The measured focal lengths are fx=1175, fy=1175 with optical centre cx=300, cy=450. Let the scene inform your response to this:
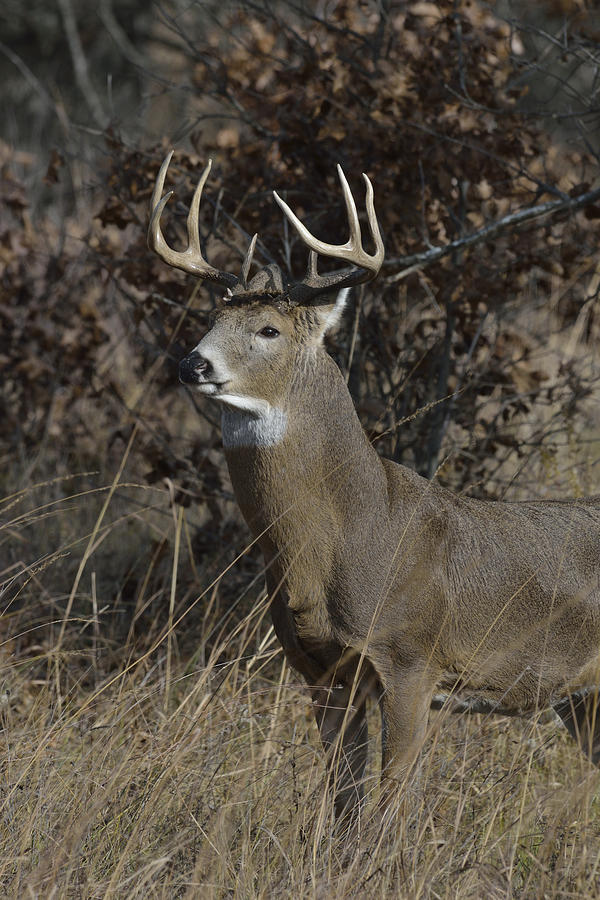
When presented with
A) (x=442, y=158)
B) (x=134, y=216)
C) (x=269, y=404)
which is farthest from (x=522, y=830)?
(x=134, y=216)

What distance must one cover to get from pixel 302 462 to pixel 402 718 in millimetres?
897

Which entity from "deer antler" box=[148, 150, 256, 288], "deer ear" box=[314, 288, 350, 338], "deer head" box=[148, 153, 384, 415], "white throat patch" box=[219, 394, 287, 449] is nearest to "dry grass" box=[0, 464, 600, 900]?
"white throat patch" box=[219, 394, 287, 449]

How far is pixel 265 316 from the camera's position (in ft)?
12.9

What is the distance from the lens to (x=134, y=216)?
18.3 feet

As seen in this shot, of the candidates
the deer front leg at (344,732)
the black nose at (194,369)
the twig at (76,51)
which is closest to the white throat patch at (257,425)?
the black nose at (194,369)

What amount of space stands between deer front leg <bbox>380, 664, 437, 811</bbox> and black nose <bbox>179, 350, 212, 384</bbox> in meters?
1.15

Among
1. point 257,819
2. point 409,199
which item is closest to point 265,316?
point 257,819

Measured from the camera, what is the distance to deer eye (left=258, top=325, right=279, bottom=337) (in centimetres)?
392

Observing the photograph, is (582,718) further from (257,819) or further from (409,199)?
(409,199)

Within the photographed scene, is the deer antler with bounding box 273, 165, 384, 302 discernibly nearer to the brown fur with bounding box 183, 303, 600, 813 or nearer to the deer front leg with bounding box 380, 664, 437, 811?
the brown fur with bounding box 183, 303, 600, 813

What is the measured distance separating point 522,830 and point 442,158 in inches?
113

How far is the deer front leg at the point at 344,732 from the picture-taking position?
396 cm

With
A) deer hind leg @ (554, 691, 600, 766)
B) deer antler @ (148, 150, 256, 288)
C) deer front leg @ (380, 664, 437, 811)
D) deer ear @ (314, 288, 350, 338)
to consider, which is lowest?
deer hind leg @ (554, 691, 600, 766)

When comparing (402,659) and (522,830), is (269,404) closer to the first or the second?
(402,659)
